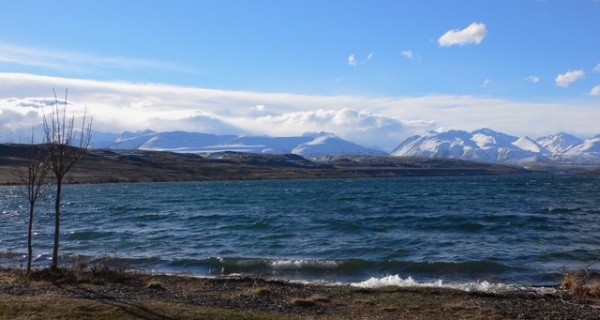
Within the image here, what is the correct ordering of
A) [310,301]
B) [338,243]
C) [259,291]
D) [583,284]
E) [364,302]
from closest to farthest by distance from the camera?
[310,301] → [364,302] → [259,291] → [583,284] → [338,243]

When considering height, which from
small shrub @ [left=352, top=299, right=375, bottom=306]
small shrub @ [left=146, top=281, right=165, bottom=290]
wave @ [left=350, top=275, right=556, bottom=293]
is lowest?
wave @ [left=350, top=275, right=556, bottom=293]

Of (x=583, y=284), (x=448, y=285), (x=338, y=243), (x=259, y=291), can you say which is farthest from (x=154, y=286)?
(x=338, y=243)

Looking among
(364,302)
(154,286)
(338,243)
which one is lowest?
(338,243)

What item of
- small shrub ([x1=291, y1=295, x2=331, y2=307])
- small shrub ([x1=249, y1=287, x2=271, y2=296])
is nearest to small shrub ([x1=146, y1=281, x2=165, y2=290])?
small shrub ([x1=249, y1=287, x2=271, y2=296])

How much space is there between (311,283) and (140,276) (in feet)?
22.3

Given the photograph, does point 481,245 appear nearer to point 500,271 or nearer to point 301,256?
point 500,271

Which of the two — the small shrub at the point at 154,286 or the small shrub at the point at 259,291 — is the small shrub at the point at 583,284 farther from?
the small shrub at the point at 154,286

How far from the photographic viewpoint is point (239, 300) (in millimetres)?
16641

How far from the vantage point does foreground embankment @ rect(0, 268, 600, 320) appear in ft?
45.5

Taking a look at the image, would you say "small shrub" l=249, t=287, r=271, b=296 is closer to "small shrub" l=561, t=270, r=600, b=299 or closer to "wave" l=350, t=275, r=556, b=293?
"wave" l=350, t=275, r=556, b=293

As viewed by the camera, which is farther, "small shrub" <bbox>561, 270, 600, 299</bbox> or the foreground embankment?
"small shrub" <bbox>561, 270, 600, 299</bbox>

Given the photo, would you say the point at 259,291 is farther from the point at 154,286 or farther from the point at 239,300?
the point at 154,286

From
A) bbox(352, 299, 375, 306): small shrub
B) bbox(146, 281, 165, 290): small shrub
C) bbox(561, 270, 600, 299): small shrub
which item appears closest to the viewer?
bbox(352, 299, 375, 306): small shrub

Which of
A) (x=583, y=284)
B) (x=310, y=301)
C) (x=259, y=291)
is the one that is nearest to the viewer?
(x=310, y=301)
